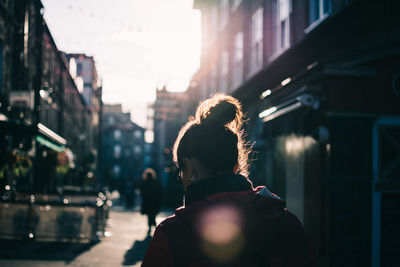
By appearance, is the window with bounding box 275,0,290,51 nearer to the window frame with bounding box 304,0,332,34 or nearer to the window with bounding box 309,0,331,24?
the window frame with bounding box 304,0,332,34

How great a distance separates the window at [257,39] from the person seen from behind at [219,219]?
1544 centimetres

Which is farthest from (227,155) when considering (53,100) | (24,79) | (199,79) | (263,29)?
(199,79)

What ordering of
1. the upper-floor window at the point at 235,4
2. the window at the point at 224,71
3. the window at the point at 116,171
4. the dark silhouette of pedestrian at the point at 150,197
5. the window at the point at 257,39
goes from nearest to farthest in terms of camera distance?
the dark silhouette of pedestrian at the point at 150,197, the window at the point at 257,39, the upper-floor window at the point at 235,4, the window at the point at 224,71, the window at the point at 116,171

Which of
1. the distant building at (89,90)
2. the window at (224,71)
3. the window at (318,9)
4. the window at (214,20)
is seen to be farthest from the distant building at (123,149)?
the window at (318,9)

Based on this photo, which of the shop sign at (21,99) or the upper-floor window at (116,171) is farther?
the upper-floor window at (116,171)

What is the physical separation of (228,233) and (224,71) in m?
22.9

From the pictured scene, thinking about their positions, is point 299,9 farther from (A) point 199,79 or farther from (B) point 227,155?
(A) point 199,79

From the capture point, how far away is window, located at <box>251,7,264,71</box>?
17573 millimetres

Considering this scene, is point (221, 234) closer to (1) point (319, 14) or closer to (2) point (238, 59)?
(1) point (319, 14)

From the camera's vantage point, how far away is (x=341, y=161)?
7793 millimetres

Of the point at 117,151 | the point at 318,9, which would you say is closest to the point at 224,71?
the point at 318,9

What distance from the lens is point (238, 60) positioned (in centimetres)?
2120

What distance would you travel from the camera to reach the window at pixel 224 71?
2369 centimetres

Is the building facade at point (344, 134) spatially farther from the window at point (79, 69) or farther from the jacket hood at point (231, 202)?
the window at point (79, 69)
